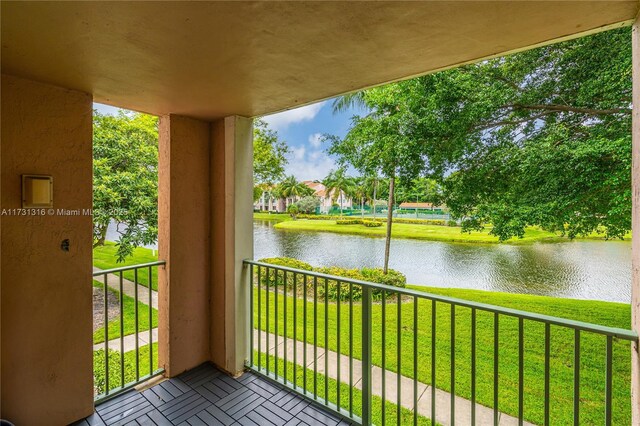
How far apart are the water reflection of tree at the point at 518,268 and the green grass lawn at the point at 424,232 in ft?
1.30

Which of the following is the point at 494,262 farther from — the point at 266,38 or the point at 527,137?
the point at 266,38

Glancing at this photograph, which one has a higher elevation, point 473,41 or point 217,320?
point 473,41

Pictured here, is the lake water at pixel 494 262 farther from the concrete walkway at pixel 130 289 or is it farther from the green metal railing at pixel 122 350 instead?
the concrete walkway at pixel 130 289

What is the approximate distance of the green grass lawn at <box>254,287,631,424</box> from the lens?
2.71m

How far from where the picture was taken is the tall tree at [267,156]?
7230mm

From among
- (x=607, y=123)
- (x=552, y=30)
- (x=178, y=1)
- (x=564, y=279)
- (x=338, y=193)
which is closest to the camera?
(x=178, y=1)

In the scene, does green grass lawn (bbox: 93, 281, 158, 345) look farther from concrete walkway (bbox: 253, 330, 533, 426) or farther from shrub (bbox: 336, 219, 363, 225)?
shrub (bbox: 336, 219, 363, 225)

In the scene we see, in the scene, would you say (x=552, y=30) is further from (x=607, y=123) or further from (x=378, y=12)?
(x=607, y=123)

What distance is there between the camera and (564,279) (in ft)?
18.3

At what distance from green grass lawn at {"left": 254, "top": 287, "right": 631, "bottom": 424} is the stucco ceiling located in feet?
5.18

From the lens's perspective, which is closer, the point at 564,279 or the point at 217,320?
the point at 217,320

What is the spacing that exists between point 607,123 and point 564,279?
3530 mm

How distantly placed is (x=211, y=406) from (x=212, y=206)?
165 cm

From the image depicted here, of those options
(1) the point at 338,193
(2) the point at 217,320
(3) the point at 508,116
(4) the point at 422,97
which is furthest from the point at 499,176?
(1) the point at 338,193
